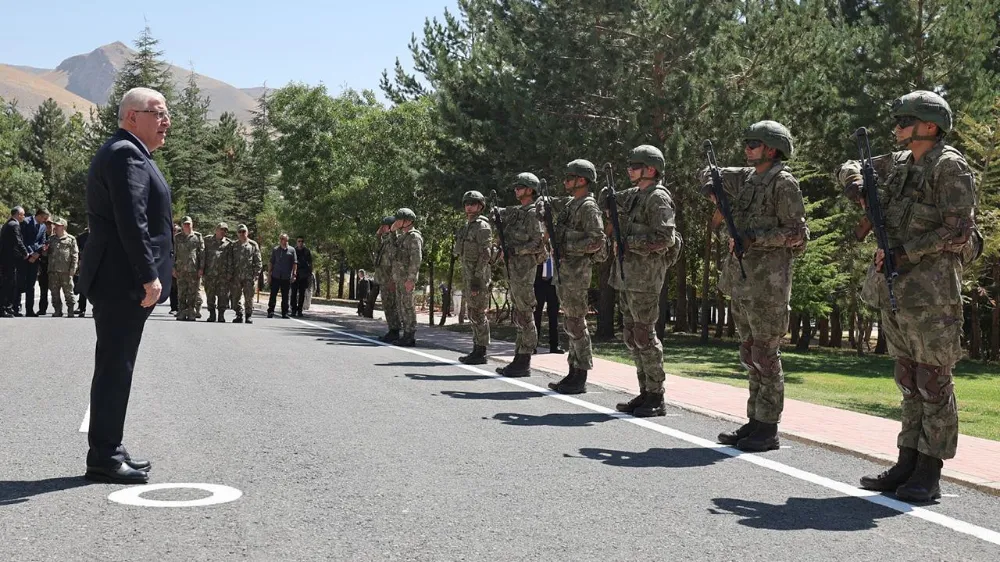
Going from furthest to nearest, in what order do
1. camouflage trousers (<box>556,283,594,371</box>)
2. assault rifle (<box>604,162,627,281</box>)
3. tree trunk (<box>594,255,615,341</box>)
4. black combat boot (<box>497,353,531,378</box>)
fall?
tree trunk (<box>594,255,615,341</box>)
black combat boot (<box>497,353,531,378</box>)
camouflage trousers (<box>556,283,594,371</box>)
assault rifle (<box>604,162,627,281</box>)

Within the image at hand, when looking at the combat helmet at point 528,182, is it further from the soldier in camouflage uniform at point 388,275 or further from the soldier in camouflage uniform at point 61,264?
the soldier in camouflage uniform at point 61,264

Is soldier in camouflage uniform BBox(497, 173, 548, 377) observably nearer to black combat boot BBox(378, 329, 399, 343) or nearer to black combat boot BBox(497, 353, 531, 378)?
black combat boot BBox(497, 353, 531, 378)

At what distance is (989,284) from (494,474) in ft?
77.7

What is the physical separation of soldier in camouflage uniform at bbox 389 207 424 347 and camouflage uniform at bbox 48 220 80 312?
9.07 meters

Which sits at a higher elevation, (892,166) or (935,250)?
(892,166)

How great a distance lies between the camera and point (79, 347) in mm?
14289

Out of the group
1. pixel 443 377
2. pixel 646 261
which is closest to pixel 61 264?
pixel 443 377

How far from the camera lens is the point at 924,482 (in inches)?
232

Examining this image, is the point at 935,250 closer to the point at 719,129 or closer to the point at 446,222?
the point at 719,129

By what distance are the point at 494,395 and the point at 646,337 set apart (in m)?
1.93

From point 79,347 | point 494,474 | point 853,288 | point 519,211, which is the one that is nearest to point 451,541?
point 494,474

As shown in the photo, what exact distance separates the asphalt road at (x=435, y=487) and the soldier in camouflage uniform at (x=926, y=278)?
0.34 meters

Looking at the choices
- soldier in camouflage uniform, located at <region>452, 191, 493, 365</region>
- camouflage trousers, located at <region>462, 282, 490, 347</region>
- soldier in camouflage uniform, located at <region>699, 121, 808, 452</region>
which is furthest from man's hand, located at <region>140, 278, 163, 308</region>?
camouflage trousers, located at <region>462, 282, 490, 347</region>

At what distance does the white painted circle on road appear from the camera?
5.31 m
